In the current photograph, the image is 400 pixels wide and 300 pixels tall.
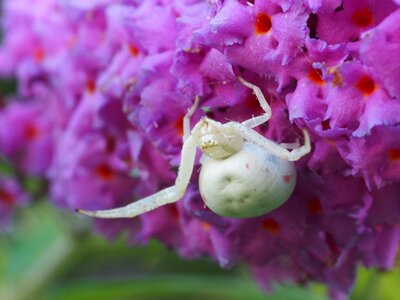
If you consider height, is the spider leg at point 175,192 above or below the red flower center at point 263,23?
below

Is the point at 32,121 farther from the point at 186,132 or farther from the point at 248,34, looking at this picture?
the point at 248,34

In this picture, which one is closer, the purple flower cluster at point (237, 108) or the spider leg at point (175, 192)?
the purple flower cluster at point (237, 108)

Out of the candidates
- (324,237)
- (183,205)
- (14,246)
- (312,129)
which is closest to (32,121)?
(14,246)

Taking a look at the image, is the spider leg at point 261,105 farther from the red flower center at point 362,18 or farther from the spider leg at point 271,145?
the red flower center at point 362,18

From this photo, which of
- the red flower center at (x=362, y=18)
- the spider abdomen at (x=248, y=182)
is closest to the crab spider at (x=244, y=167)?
the spider abdomen at (x=248, y=182)

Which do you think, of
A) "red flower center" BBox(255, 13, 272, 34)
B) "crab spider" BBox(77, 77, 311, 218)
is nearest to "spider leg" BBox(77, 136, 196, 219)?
"crab spider" BBox(77, 77, 311, 218)

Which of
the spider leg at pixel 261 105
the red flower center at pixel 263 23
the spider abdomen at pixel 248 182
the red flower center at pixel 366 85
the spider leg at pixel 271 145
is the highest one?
the red flower center at pixel 263 23
